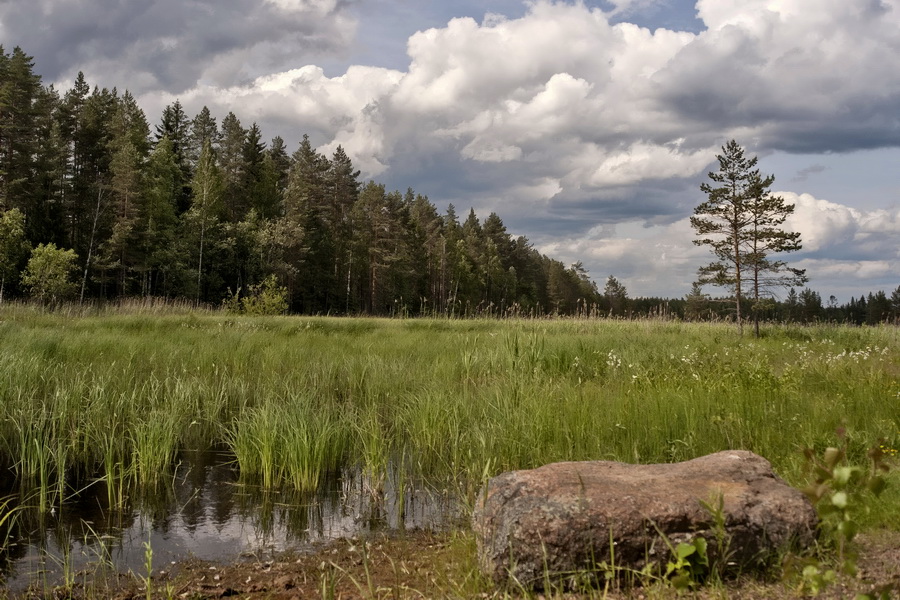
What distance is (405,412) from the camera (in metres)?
7.27

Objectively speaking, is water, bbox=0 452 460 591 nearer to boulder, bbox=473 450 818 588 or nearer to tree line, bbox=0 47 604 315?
boulder, bbox=473 450 818 588

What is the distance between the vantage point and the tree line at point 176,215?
1502 inches

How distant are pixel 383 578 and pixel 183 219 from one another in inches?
1785

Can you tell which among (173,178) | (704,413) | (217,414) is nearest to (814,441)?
(704,413)

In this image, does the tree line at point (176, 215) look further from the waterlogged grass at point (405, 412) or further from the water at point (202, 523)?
the water at point (202, 523)

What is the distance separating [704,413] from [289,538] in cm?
437

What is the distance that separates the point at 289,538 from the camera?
4.71 meters

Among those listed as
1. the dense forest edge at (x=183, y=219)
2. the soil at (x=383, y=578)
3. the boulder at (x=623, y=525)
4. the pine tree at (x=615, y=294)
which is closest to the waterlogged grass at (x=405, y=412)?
the soil at (x=383, y=578)

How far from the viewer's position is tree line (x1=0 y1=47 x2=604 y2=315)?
38156 mm

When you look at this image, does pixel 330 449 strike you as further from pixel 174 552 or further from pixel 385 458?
pixel 174 552

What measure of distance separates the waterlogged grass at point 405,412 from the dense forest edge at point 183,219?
41.6 feet

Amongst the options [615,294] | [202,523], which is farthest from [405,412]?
[615,294]

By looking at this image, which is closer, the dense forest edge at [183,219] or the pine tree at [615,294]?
the dense forest edge at [183,219]

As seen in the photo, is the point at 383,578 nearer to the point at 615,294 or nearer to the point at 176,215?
the point at 176,215
